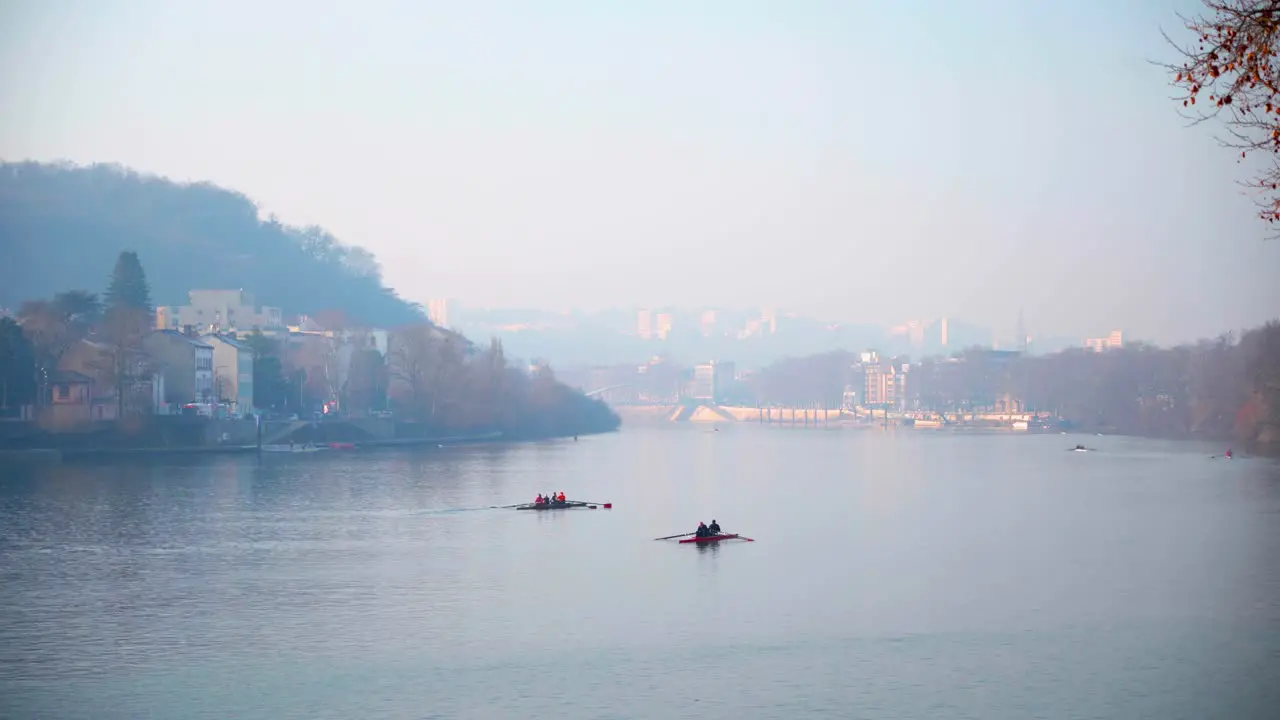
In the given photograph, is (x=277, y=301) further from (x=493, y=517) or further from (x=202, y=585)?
(x=202, y=585)

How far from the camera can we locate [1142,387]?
12850cm

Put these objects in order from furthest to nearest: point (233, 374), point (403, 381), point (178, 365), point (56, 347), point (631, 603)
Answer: point (403, 381) → point (233, 374) → point (178, 365) → point (56, 347) → point (631, 603)

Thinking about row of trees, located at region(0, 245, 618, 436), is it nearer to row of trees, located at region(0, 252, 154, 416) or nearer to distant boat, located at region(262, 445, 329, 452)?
row of trees, located at region(0, 252, 154, 416)

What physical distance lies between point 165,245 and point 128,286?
85099 mm

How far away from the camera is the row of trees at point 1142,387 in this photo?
263 ft

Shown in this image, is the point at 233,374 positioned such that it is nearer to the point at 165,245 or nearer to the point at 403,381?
the point at 403,381

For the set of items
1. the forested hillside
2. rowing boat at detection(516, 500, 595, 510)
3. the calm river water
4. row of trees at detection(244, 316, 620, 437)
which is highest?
the forested hillside

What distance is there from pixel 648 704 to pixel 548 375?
101 meters

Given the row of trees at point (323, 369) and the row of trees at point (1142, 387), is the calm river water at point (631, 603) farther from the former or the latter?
the row of trees at point (1142, 387)

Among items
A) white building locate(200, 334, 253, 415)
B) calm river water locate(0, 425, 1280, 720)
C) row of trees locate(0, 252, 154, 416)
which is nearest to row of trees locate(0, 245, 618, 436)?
row of trees locate(0, 252, 154, 416)

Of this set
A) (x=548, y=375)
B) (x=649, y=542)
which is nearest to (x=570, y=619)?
(x=649, y=542)

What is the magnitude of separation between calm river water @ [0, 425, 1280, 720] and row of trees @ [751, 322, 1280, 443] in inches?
1012

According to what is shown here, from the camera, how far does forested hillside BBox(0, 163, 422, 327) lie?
153m

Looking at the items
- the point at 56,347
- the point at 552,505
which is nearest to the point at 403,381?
the point at 56,347
